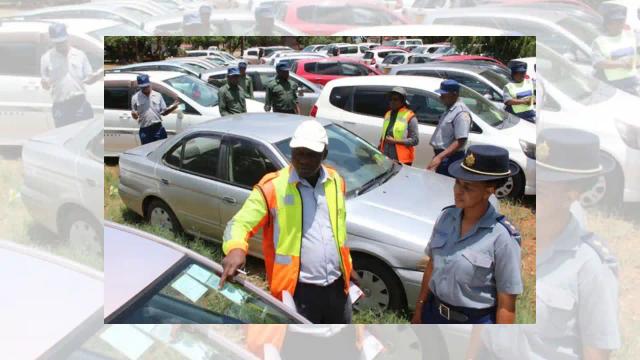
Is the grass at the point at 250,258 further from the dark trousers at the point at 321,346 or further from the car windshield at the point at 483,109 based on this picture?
the car windshield at the point at 483,109

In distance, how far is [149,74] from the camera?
4461 mm

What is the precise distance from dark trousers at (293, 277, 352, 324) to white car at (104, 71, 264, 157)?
1926mm

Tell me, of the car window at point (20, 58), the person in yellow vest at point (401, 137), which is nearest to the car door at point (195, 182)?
the car window at point (20, 58)

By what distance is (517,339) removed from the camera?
6.91ft

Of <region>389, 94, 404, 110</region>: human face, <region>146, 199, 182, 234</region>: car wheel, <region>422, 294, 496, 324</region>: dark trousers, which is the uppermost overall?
<region>389, 94, 404, 110</region>: human face

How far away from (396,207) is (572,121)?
3.90 feet

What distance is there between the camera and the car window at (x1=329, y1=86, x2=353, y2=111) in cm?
602

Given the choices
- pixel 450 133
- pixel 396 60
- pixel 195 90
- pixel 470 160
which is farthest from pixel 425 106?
pixel 396 60

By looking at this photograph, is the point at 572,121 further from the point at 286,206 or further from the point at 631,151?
the point at 286,206

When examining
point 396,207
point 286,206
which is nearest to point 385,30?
point 396,207

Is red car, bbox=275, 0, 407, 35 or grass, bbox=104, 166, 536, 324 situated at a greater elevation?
red car, bbox=275, 0, 407, 35

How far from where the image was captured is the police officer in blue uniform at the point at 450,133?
4.38 m

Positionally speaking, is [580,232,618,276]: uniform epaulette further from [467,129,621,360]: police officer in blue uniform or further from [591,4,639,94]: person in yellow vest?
[591,4,639,94]: person in yellow vest

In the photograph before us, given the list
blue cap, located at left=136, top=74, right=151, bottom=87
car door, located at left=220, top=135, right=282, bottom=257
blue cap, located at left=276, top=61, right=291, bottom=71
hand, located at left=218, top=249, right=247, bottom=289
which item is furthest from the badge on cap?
blue cap, located at left=276, top=61, right=291, bottom=71
